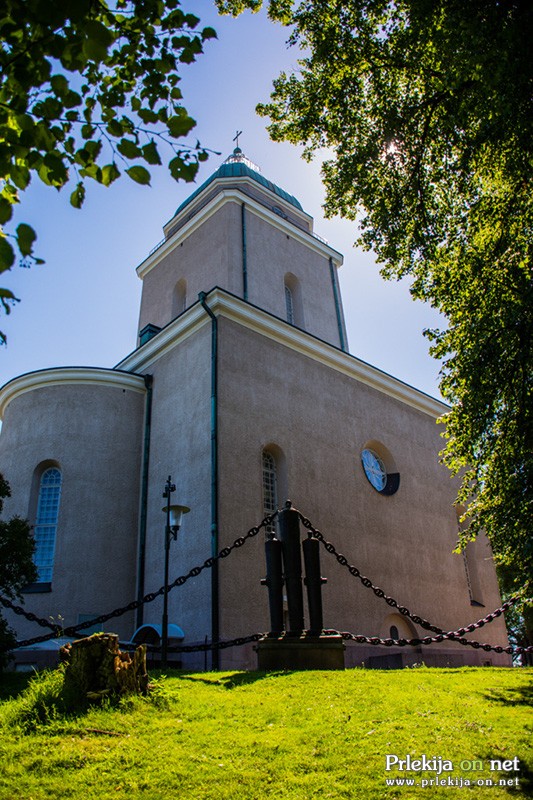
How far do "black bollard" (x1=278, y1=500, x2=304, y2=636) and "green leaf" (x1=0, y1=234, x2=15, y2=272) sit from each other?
6322 millimetres

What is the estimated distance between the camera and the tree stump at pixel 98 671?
605 cm

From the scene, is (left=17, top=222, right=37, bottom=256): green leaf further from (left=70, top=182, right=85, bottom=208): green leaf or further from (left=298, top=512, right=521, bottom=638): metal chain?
(left=298, top=512, right=521, bottom=638): metal chain

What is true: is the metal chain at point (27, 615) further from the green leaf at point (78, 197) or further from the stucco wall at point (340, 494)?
the green leaf at point (78, 197)

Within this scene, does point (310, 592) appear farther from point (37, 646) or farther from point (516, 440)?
point (37, 646)

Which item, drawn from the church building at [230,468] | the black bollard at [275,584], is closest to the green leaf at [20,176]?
the black bollard at [275,584]

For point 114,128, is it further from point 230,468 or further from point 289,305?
point 289,305

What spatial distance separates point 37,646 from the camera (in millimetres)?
12953

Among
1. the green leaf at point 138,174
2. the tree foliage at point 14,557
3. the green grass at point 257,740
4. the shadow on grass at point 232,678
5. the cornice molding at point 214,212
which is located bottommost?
the green grass at point 257,740

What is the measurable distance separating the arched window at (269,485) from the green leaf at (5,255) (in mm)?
11689

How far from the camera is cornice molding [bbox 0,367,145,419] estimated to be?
55.2ft

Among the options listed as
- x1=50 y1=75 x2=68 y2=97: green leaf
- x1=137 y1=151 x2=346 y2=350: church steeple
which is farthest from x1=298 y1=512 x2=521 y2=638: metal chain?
x1=137 y1=151 x2=346 y2=350: church steeple

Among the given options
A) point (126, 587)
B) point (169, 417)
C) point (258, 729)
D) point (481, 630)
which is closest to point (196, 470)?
point (169, 417)

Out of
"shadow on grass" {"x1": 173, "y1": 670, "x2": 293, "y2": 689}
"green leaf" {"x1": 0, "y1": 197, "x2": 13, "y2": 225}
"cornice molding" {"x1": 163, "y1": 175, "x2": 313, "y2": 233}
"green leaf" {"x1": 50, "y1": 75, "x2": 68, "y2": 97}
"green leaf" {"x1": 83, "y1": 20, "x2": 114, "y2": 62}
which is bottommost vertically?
"shadow on grass" {"x1": 173, "y1": 670, "x2": 293, "y2": 689}

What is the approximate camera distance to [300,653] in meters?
8.45
